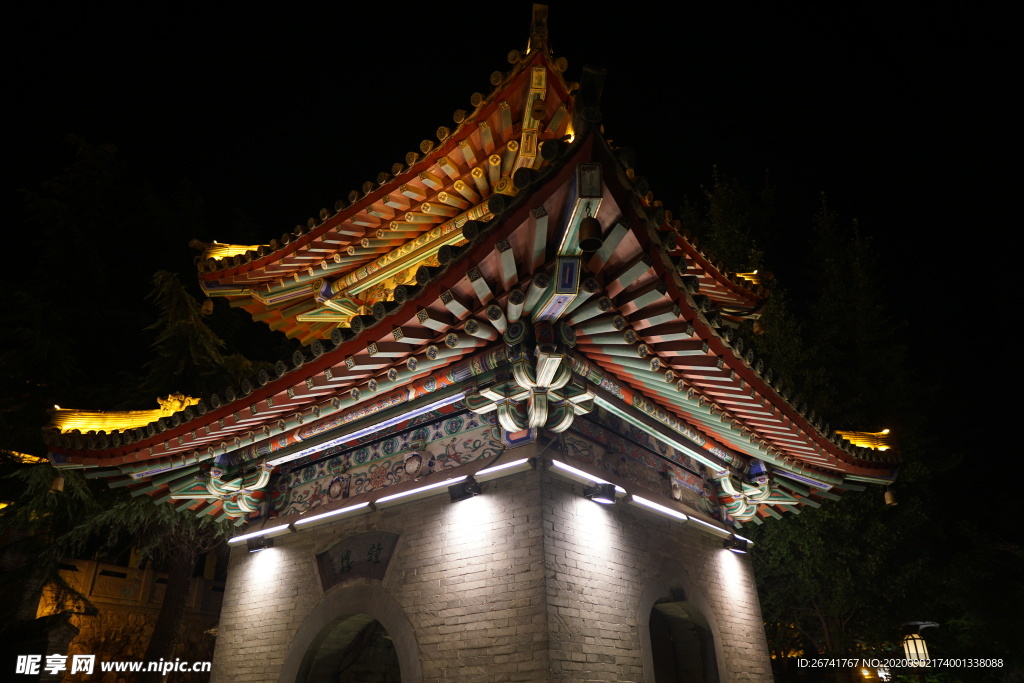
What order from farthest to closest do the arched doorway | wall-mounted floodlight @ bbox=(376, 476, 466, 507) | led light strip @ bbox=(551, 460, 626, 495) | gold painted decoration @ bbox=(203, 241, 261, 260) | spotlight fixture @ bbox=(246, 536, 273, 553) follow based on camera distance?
gold painted decoration @ bbox=(203, 241, 261, 260) < spotlight fixture @ bbox=(246, 536, 273, 553) < wall-mounted floodlight @ bbox=(376, 476, 466, 507) < the arched doorway < led light strip @ bbox=(551, 460, 626, 495)

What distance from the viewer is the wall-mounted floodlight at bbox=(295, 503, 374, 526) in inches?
250

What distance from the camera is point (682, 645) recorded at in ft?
23.1

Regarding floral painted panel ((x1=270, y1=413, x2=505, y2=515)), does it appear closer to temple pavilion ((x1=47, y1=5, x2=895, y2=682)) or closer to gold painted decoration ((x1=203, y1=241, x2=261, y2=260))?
temple pavilion ((x1=47, y1=5, x2=895, y2=682))

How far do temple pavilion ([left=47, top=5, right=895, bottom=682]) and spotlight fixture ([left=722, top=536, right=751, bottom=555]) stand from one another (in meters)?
0.03

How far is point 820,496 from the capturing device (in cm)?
798

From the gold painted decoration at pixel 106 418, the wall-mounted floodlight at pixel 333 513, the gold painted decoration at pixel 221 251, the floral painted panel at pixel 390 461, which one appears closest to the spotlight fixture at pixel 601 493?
the floral painted panel at pixel 390 461

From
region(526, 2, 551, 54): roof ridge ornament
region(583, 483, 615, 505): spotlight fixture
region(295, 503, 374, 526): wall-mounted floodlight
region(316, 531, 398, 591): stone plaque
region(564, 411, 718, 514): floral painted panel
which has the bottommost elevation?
region(316, 531, 398, 591): stone plaque

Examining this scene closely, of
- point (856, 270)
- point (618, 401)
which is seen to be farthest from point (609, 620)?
point (856, 270)

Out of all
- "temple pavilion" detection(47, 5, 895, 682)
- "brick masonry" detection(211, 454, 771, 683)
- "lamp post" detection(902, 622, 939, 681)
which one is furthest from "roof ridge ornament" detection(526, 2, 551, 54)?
"lamp post" detection(902, 622, 939, 681)

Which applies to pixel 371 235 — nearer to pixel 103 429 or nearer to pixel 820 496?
pixel 103 429

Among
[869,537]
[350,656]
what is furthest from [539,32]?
[869,537]

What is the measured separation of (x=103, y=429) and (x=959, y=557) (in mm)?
15541

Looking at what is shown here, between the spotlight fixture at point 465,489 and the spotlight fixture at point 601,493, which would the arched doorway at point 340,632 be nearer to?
the spotlight fixture at point 465,489

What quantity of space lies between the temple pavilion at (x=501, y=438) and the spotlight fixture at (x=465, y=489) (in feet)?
0.10
